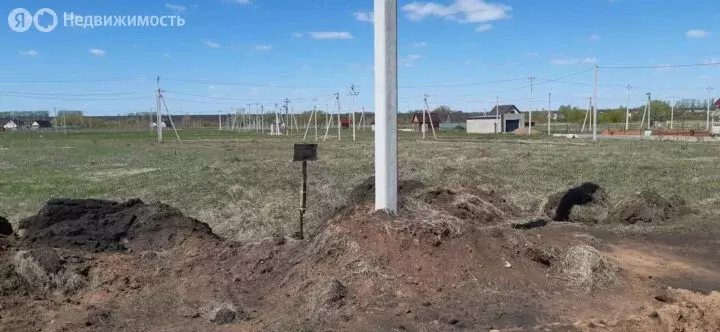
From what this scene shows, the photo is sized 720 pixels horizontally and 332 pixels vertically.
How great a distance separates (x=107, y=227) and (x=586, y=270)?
17.2ft

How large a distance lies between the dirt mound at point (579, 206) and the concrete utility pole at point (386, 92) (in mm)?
4516

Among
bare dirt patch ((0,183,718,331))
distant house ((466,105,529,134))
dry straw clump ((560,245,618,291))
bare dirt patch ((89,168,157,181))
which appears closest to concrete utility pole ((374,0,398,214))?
bare dirt patch ((0,183,718,331))

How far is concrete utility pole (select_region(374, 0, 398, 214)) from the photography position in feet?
19.3

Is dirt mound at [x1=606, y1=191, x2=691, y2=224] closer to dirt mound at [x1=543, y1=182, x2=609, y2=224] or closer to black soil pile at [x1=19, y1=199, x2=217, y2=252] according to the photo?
dirt mound at [x1=543, y1=182, x2=609, y2=224]

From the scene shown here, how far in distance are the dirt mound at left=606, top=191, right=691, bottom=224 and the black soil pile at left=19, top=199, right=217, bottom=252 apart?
6032mm

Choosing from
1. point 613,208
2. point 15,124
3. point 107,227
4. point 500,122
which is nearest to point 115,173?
point 107,227

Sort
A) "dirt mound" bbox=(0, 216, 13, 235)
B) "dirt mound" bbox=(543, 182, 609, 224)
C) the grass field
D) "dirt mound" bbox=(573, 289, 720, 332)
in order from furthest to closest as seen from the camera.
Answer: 1. the grass field
2. "dirt mound" bbox=(543, 182, 609, 224)
3. "dirt mound" bbox=(0, 216, 13, 235)
4. "dirt mound" bbox=(573, 289, 720, 332)

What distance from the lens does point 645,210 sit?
8992mm

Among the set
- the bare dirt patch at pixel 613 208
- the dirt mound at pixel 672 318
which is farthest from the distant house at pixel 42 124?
the dirt mound at pixel 672 318

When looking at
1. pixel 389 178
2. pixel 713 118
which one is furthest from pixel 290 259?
pixel 713 118

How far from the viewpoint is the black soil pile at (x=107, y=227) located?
6.57 m

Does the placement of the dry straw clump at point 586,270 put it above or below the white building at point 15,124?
below

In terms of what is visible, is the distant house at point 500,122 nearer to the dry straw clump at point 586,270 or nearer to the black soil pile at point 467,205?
the black soil pile at point 467,205

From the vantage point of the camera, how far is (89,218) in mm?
7137
